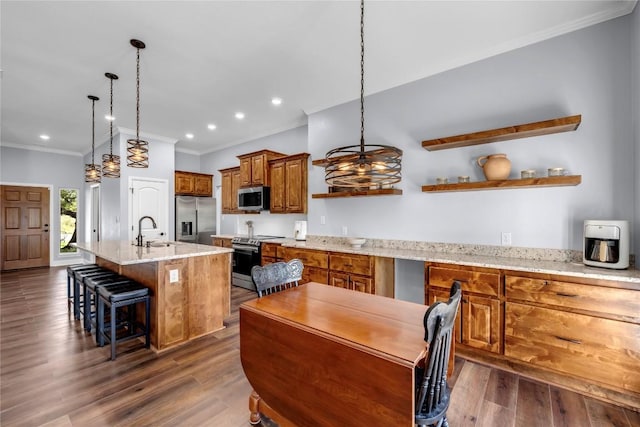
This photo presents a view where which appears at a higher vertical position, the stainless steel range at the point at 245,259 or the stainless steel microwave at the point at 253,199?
the stainless steel microwave at the point at 253,199

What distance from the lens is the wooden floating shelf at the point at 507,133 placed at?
7.82 ft

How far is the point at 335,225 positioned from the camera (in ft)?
13.9

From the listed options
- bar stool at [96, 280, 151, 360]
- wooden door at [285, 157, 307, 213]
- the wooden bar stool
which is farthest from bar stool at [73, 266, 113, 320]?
wooden door at [285, 157, 307, 213]

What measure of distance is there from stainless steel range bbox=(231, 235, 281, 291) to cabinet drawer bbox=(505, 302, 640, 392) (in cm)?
356

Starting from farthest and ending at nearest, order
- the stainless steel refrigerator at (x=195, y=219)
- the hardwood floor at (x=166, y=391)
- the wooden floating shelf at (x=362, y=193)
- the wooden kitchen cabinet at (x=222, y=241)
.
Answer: the stainless steel refrigerator at (x=195, y=219) < the wooden kitchen cabinet at (x=222, y=241) < the wooden floating shelf at (x=362, y=193) < the hardwood floor at (x=166, y=391)

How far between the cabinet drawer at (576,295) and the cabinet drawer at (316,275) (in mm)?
2001

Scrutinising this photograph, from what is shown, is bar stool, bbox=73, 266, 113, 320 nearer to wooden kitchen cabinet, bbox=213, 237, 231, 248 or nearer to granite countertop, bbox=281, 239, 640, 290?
wooden kitchen cabinet, bbox=213, 237, 231, 248

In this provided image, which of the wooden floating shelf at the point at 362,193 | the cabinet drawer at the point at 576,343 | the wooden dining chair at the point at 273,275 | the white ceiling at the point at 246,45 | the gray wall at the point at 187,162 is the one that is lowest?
the cabinet drawer at the point at 576,343

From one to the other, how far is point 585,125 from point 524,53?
2.97ft

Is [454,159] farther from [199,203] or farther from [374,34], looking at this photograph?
[199,203]

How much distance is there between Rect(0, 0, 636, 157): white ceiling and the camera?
236 cm

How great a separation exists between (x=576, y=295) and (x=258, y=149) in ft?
17.9

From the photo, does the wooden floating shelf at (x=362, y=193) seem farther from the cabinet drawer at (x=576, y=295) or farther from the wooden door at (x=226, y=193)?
the wooden door at (x=226, y=193)

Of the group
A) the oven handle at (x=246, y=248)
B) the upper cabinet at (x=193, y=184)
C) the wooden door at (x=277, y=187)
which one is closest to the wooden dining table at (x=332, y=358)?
the oven handle at (x=246, y=248)
